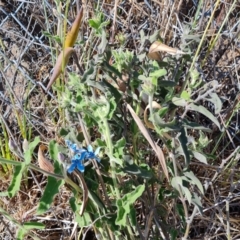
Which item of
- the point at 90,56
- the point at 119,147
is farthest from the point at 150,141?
the point at 90,56

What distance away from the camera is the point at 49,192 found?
1.10 meters

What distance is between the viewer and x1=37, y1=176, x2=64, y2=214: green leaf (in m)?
1.10

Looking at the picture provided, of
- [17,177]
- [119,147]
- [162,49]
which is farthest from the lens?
[162,49]

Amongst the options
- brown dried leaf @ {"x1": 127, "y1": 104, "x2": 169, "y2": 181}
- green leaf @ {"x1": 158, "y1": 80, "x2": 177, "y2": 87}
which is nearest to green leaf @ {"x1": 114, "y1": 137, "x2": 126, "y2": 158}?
brown dried leaf @ {"x1": 127, "y1": 104, "x2": 169, "y2": 181}

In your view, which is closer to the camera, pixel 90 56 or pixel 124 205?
pixel 124 205

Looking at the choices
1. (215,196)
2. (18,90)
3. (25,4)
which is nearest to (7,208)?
(18,90)

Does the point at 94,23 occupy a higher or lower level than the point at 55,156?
higher

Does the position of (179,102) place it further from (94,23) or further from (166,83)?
(94,23)

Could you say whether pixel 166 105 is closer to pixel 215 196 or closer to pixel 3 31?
pixel 215 196

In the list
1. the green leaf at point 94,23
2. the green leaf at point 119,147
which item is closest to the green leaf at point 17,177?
the green leaf at point 119,147

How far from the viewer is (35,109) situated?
186 centimetres

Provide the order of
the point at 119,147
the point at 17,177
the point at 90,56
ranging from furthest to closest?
the point at 90,56, the point at 119,147, the point at 17,177

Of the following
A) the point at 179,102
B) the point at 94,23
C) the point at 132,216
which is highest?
the point at 94,23

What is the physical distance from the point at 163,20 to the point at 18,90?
1.95 ft
